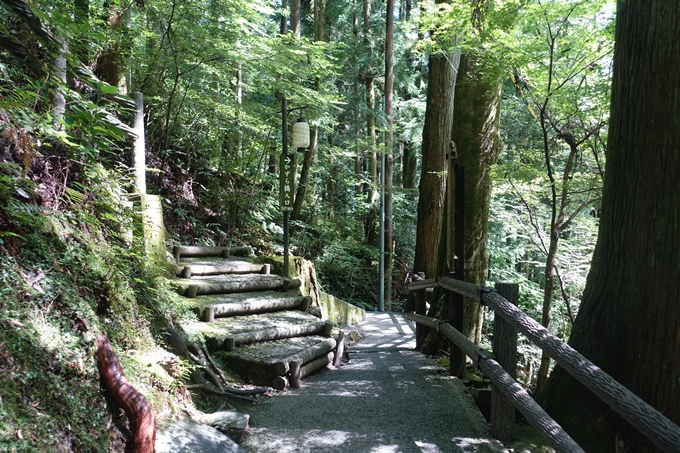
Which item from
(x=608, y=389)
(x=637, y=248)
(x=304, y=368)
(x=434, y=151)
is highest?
(x=434, y=151)

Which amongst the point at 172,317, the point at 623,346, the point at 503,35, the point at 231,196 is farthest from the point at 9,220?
the point at 231,196

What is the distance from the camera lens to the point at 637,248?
9.77 ft

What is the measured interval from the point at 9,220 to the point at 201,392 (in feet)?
6.60

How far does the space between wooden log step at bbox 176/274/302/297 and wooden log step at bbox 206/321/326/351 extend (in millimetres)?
1199

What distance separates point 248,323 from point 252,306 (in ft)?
1.52

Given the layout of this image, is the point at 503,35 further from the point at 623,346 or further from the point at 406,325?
the point at 406,325

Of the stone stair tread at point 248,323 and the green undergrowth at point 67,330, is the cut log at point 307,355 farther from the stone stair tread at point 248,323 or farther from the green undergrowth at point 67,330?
the green undergrowth at point 67,330

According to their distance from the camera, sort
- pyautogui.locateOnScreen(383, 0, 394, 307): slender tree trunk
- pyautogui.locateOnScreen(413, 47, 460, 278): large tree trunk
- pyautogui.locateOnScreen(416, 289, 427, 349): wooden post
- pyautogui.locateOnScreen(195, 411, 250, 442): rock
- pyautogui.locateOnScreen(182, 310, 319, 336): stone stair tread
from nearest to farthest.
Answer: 1. pyautogui.locateOnScreen(195, 411, 250, 442): rock
2. pyautogui.locateOnScreen(182, 310, 319, 336): stone stair tread
3. pyautogui.locateOnScreen(416, 289, 427, 349): wooden post
4. pyautogui.locateOnScreen(413, 47, 460, 278): large tree trunk
5. pyautogui.locateOnScreen(383, 0, 394, 307): slender tree trunk

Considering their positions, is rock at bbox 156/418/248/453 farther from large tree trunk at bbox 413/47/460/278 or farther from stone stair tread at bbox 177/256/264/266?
large tree trunk at bbox 413/47/460/278

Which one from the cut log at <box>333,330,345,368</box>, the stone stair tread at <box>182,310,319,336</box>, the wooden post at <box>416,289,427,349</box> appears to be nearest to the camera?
the stone stair tread at <box>182,310,319,336</box>

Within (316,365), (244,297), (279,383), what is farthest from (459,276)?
(244,297)

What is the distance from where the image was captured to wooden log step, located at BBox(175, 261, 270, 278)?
6.34 metres

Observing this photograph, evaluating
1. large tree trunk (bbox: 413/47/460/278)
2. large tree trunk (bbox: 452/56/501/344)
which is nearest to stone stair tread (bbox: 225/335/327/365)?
large tree trunk (bbox: 452/56/501/344)

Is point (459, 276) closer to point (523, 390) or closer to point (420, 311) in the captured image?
point (420, 311)
